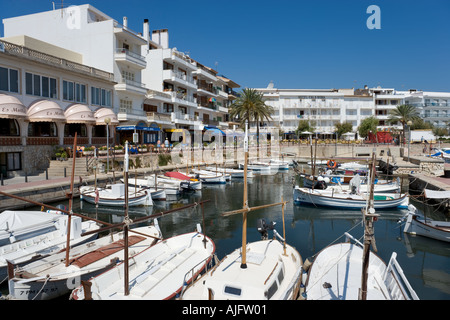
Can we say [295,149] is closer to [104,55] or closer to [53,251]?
[104,55]

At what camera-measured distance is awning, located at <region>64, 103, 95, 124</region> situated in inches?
1308

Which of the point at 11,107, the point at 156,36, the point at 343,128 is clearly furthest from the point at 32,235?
the point at 343,128

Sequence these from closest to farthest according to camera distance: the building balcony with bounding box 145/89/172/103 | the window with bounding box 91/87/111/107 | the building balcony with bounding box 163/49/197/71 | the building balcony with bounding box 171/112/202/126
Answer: the window with bounding box 91/87/111/107
the building balcony with bounding box 145/89/172/103
the building balcony with bounding box 171/112/202/126
the building balcony with bounding box 163/49/197/71

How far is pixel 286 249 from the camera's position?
1295 centimetres

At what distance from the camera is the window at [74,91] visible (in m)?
34.6

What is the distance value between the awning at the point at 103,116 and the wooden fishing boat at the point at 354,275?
102 ft

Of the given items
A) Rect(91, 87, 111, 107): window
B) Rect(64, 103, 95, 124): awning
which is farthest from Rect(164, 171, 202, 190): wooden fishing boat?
Rect(91, 87, 111, 107): window

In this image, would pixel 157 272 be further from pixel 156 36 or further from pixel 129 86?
pixel 156 36

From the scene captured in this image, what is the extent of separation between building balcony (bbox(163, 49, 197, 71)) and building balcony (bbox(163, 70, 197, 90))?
6.00 ft

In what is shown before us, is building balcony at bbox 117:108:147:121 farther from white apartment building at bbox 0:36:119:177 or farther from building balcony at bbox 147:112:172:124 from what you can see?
white apartment building at bbox 0:36:119:177

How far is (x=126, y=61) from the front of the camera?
135 feet

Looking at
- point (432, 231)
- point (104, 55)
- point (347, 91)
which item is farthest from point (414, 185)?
point (347, 91)

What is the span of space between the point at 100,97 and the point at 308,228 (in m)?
30.5

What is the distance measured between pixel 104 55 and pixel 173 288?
3766 centimetres
